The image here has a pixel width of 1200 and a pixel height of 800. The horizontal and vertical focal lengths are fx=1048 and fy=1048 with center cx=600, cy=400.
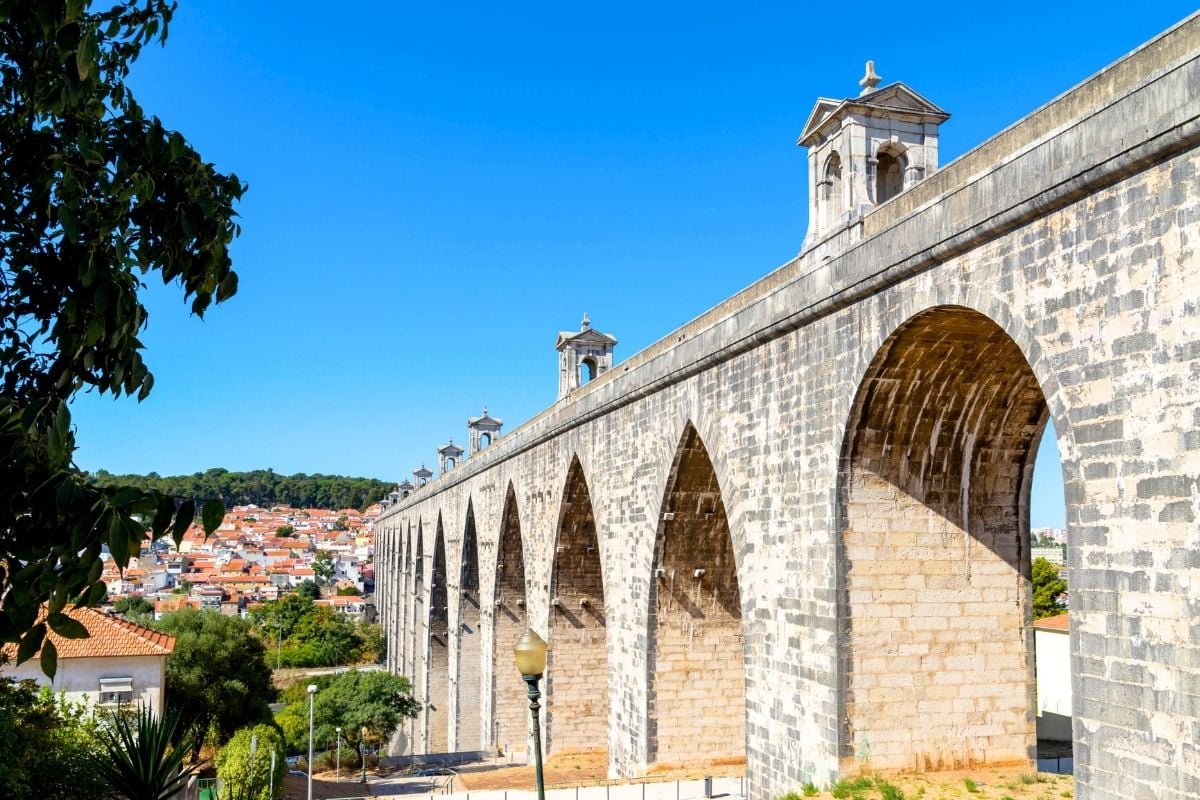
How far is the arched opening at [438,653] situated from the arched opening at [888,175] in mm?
28010

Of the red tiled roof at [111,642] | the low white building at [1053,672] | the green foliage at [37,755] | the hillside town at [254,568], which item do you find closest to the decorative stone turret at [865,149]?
the green foliage at [37,755]

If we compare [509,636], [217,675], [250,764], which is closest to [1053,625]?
[509,636]

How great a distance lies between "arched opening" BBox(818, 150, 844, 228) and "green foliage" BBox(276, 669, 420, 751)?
2744 centimetres

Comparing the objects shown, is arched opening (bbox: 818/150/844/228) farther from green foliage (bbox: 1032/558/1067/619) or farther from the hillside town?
the hillside town

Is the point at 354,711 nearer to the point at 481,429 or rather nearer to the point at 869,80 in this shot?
the point at 481,429

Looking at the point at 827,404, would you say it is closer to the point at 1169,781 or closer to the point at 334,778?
the point at 1169,781

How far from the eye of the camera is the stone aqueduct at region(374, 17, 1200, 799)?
655 cm

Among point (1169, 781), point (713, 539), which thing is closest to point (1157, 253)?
A: point (1169, 781)

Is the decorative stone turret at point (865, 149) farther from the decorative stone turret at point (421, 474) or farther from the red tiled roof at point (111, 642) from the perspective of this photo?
the decorative stone turret at point (421, 474)

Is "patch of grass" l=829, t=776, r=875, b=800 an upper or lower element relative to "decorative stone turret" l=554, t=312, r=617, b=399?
lower

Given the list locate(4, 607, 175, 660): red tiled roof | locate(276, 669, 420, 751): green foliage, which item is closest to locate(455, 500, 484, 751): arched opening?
locate(276, 669, 420, 751): green foliage

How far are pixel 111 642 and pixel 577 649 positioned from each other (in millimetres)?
→ 9863

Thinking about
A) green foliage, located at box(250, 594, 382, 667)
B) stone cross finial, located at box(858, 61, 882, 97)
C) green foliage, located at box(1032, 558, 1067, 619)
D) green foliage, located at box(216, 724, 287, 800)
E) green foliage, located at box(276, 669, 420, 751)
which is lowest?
green foliage, located at box(250, 594, 382, 667)

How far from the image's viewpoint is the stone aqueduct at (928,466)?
6.55m
